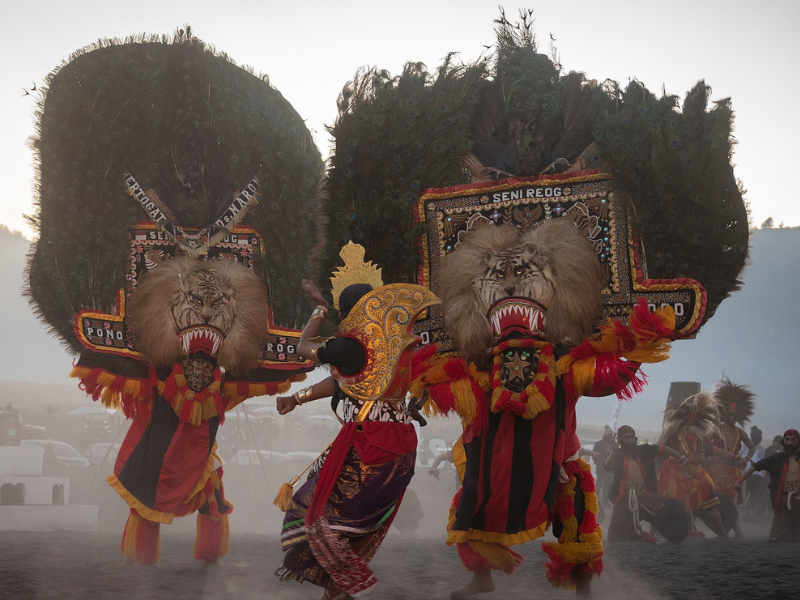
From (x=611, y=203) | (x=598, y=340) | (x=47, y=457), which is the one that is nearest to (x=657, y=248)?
(x=611, y=203)

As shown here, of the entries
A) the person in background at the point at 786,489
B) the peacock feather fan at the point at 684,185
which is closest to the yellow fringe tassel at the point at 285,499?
the peacock feather fan at the point at 684,185

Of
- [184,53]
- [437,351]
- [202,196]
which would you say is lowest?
[437,351]

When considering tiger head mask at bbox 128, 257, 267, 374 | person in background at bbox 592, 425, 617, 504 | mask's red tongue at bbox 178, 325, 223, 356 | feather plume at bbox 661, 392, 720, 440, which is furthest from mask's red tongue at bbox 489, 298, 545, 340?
person in background at bbox 592, 425, 617, 504

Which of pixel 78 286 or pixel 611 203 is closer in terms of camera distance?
pixel 611 203

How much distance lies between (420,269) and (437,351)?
53cm

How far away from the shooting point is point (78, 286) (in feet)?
19.1

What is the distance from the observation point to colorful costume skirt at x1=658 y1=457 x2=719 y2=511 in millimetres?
8500

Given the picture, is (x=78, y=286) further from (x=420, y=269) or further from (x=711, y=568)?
(x=711, y=568)

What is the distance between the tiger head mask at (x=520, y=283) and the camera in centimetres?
458

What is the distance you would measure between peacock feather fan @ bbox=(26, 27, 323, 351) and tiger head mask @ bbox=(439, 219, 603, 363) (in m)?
1.49

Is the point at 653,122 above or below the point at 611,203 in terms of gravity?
above

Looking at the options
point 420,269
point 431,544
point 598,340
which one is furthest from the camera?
point 431,544

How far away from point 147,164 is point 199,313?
3.93ft

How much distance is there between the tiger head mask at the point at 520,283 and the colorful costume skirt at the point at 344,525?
1021mm
